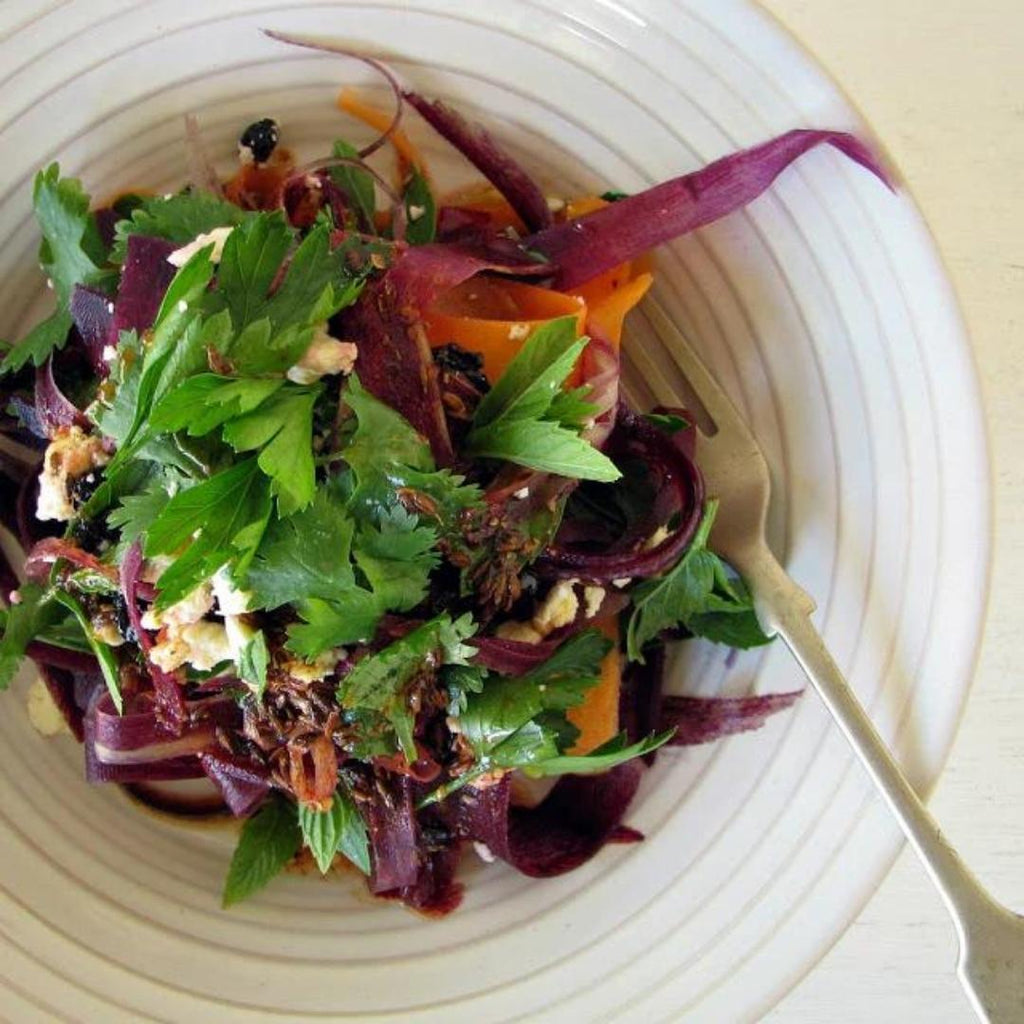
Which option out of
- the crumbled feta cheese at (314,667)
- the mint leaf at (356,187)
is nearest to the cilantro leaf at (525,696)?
the crumbled feta cheese at (314,667)

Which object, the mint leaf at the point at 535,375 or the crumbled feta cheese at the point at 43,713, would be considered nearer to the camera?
the mint leaf at the point at 535,375

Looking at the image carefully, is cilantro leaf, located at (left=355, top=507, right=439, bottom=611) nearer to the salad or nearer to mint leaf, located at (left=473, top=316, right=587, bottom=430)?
the salad

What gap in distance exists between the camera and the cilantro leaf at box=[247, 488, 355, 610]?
1.11m

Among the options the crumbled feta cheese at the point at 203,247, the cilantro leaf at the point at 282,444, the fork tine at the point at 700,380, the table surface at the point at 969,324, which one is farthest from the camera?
the table surface at the point at 969,324

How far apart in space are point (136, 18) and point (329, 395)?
56 centimetres

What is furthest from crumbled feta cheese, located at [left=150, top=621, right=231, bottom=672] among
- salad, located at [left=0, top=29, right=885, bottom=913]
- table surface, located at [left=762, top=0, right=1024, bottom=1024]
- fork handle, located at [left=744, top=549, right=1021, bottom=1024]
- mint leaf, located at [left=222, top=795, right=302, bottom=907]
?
table surface, located at [left=762, top=0, right=1024, bottom=1024]

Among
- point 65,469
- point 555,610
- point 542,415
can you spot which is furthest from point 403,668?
point 65,469

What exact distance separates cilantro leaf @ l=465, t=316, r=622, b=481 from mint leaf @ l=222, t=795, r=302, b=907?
0.58m

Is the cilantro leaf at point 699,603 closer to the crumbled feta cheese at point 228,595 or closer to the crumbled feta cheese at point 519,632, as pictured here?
the crumbled feta cheese at point 519,632

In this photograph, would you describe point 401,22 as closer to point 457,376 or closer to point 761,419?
point 457,376

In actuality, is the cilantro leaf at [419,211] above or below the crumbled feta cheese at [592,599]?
above

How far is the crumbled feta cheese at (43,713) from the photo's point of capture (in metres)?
1.46

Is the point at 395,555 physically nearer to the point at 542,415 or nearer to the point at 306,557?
the point at 306,557

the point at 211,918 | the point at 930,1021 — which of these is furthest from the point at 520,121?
the point at 930,1021
